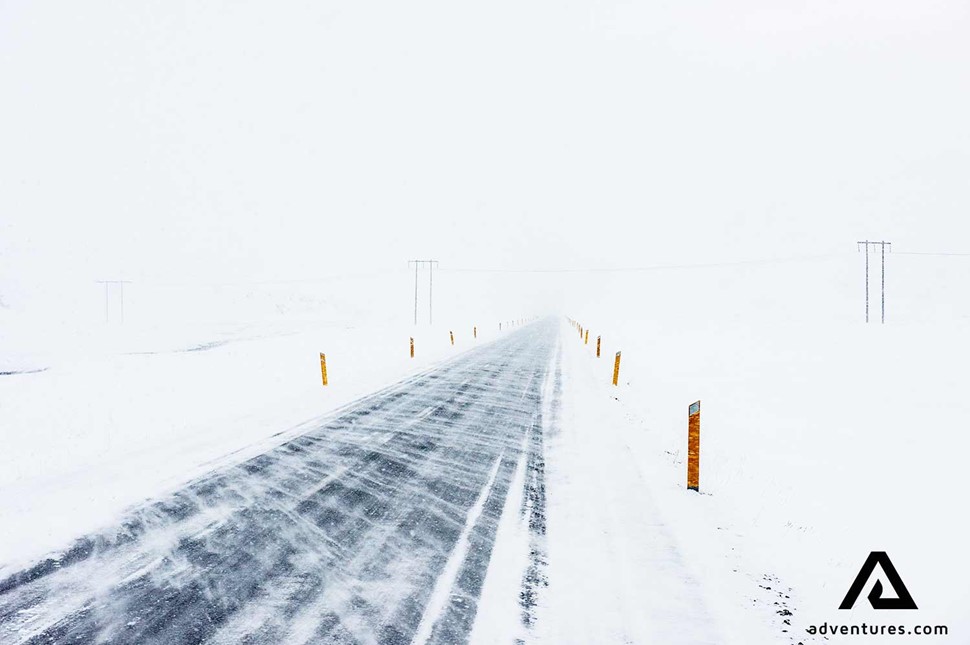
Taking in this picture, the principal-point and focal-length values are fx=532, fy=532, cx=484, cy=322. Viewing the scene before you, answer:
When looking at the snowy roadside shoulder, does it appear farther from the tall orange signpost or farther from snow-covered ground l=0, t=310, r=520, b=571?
snow-covered ground l=0, t=310, r=520, b=571

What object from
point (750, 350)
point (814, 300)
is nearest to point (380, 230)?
point (814, 300)

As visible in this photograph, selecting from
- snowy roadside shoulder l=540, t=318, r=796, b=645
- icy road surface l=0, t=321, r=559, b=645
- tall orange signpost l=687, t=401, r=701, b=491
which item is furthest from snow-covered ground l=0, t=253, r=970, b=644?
icy road surface l=0, t=321, r=559, b=645

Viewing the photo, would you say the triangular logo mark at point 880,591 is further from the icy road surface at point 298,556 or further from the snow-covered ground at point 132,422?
the snow-covered ground at point 132,422

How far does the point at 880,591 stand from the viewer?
4.23 meters

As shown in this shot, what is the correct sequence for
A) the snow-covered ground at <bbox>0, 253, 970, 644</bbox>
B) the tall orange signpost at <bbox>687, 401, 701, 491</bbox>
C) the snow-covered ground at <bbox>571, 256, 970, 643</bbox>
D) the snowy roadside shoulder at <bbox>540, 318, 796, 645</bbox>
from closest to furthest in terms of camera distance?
the snowy roadside shoulder at <bbox>540, 318, 796, 645</bbox> < the snow-covered ground at <bbox>0, 253, 970, 644</bbox> < the snow-covered ground at <bbox>571, 256, 970, 643</bbox> < the tall orange signpost at <bbox>687, 401, 701, 491</bbox>

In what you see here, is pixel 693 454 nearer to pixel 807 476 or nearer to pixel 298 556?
pixel 807 476

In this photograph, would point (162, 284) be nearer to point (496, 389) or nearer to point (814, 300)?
point (496, 389)

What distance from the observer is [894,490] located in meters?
7.66

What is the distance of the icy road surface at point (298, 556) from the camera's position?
337 cm

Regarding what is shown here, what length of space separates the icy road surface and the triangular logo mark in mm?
2522

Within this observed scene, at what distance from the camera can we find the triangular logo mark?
13.3 feet

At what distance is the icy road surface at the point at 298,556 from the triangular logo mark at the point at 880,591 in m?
2.52

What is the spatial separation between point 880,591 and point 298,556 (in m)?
4.66

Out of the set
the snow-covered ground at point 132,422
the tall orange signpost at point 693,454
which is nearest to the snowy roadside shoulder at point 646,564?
the tall orange signpost at point 693,454
